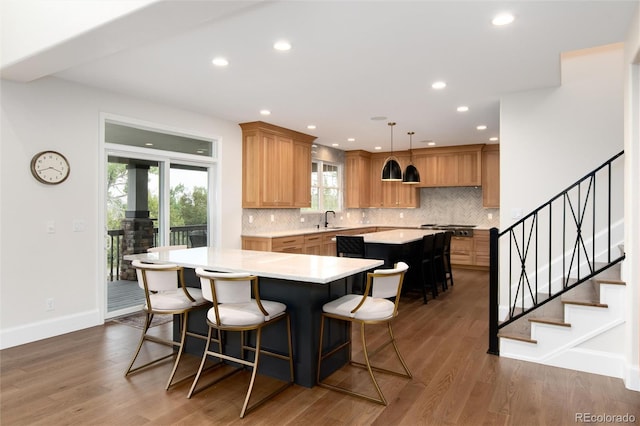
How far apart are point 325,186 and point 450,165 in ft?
9.19

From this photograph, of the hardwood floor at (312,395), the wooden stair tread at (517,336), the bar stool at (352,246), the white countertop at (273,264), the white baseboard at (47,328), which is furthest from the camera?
the bar stool at (352,246)

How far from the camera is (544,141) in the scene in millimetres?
4477

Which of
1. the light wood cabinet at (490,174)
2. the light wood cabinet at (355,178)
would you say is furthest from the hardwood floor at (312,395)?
the light wood cabinet at (355,178)

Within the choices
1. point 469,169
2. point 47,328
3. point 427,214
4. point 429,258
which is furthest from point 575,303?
point 427,214

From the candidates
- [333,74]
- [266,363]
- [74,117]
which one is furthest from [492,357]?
[74,117]

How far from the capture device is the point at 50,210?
409 cm

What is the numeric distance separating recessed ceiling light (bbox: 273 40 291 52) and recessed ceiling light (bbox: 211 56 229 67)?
1.94 ft

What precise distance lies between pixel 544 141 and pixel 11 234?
18.6 feet

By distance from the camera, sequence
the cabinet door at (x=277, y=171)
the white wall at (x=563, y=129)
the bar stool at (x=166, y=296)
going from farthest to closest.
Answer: the cabinet door at (x=277, y=171) < the white wall at (x=563, y=129) < the bar stool at (x=166, y=296)

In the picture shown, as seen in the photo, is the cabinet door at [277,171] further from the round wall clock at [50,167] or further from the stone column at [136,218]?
the round wall clock at [50,167]

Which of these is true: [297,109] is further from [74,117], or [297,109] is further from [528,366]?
[528,366]

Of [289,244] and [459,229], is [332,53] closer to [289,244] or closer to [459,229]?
[289,244]

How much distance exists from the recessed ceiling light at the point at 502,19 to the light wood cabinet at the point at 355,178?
6.44 metres

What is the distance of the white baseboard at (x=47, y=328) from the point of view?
377 cm
